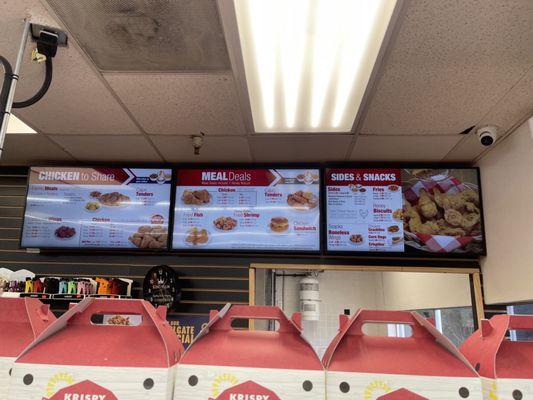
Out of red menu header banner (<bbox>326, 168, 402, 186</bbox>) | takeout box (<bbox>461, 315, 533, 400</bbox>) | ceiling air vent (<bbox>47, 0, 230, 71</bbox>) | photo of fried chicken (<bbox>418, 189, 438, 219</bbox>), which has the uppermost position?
ceiling air vent (<bbox>47, 0, 230, 71</bbox>)

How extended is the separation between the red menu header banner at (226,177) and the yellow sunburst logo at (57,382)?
3.03 meters

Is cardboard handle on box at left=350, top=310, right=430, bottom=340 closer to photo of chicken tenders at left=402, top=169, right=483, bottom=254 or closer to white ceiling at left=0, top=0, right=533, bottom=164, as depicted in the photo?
white ceiling at left=0, top=0, right=533, bottom=164

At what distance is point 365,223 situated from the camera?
380 cm

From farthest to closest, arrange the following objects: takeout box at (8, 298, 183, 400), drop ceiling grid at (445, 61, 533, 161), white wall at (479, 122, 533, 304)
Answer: white wall at (479, 122, 533, 304) → drop ceiling grid at (445, 61, 533, 161) → takeout box at (8, 298, 183, 400)

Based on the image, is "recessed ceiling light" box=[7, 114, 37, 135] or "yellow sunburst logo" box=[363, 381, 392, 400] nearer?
"yellow sunburst logo" box=[363, 381, 392, 400]

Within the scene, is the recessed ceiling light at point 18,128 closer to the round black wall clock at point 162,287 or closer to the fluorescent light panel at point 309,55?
the round black wall clock at point 162,287

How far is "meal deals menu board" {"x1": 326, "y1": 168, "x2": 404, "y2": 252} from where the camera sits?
12.4 ft

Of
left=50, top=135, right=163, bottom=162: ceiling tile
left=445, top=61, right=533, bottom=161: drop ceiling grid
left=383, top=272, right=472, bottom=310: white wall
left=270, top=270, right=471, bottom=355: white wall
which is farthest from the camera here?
left=270, top=270, right=471, bottom=355: white wall

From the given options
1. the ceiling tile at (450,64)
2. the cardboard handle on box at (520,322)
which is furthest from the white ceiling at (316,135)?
the cardboard handle on box at (520,322)

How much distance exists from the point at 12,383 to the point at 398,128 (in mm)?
2918

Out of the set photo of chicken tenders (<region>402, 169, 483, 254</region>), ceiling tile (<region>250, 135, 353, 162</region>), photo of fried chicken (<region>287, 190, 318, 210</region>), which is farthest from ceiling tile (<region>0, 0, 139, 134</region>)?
photo of chicken tenders (<region>402, 169, 483, 254</region>)

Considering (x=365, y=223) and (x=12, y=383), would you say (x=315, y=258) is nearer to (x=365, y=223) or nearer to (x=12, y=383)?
(x=365, y=223)

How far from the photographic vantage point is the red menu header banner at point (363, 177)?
3.91 meters

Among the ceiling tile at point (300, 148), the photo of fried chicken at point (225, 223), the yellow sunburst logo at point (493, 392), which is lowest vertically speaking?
the yellow sunburst logo at point (493, 392)
